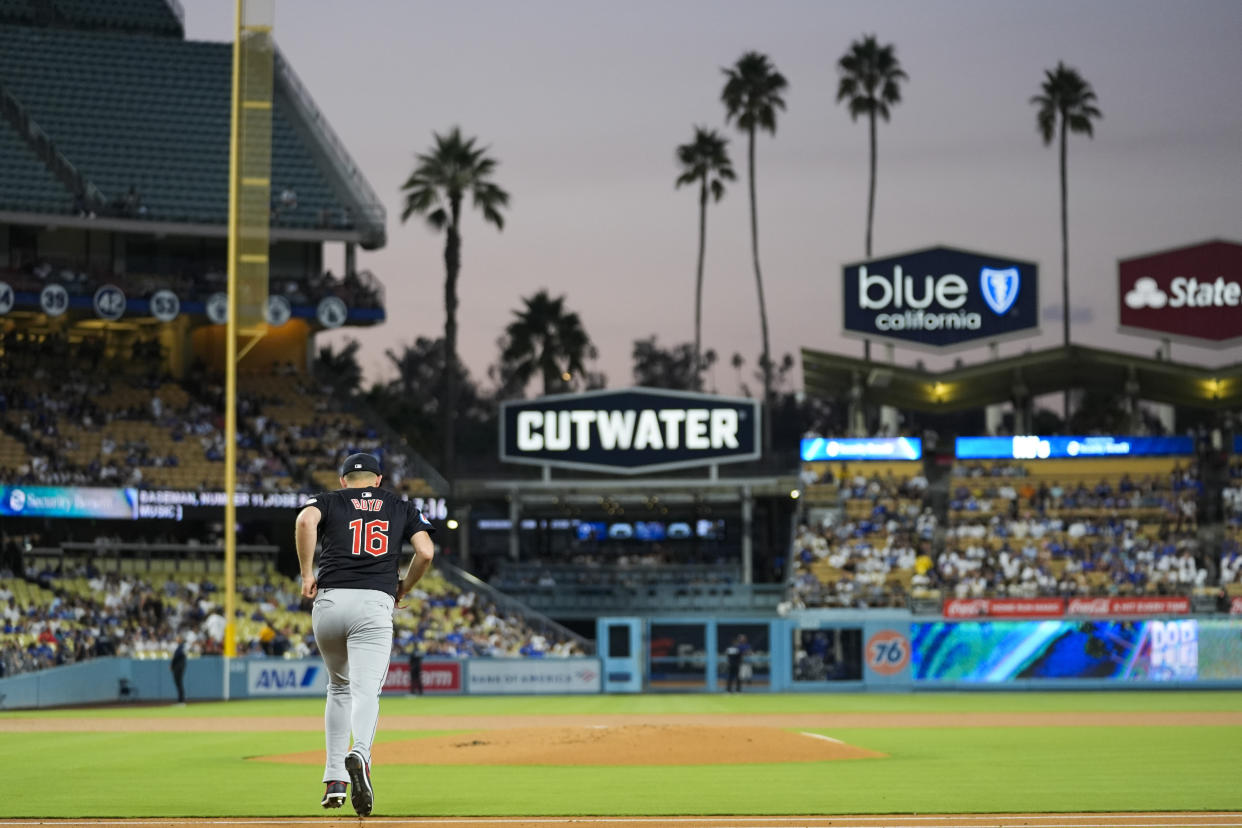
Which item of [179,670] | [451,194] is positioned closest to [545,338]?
[451,194]

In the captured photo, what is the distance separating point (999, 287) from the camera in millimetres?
52688

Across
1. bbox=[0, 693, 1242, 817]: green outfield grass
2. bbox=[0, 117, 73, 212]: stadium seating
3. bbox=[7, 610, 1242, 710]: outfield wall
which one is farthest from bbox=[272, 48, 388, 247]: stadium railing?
bbox=[0, 693, 1242, 817]: green outfield grass

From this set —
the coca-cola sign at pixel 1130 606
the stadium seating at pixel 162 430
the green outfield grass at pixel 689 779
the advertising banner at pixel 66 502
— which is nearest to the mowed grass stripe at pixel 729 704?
the coca-cola sign at pixel 1130 606

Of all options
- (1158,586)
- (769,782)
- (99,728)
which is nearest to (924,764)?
(769,782)

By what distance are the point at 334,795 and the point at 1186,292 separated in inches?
1880

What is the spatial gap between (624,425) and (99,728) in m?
32.6

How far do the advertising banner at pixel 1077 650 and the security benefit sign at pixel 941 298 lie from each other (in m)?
11.4

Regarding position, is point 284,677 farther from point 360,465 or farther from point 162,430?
point 360,465

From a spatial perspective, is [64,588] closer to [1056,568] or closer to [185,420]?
[185,420]

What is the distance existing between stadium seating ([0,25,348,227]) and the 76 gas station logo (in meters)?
23.5

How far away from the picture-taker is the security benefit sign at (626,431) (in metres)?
57.2

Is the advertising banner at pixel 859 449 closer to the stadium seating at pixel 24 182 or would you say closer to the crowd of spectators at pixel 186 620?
the crowd of spectators at pixel 186 620

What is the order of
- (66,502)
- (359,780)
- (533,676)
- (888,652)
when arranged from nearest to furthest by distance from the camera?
(359,780)
(533,676)
(888,652)
(66,502)

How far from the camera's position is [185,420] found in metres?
53.3
